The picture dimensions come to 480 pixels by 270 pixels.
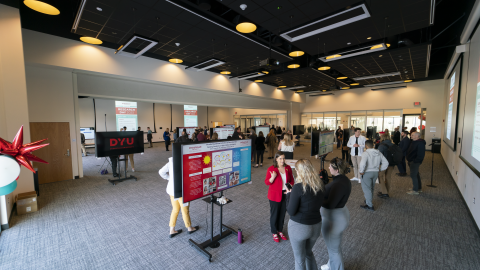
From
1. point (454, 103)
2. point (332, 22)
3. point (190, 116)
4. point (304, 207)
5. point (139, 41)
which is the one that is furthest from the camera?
point (190, 116)

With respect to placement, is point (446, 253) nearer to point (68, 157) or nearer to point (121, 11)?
point (121, 11)

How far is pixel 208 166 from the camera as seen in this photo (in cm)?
254

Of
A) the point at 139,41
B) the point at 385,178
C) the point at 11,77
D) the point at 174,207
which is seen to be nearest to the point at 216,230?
the point at 174,207

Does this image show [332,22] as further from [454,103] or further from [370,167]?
[454,103]

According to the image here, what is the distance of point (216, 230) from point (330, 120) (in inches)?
645

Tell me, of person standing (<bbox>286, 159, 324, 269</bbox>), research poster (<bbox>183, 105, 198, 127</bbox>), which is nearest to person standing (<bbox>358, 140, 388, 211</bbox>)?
person standing (<bbox>286, 159, 324, 269</bbox>)

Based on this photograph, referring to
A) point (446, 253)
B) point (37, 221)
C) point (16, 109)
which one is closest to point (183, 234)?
point (37, 221)

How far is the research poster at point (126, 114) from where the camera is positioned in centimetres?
1498

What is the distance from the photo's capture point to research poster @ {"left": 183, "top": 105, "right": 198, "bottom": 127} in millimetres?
18141

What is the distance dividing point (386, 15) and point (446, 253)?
→ 510 cm

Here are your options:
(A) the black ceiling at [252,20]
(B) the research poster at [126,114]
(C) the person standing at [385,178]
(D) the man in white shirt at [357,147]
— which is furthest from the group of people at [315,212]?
(B) the research poster at [126,114]

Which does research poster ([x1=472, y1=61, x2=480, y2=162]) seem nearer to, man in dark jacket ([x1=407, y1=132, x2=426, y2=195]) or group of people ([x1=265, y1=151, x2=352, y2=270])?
man in dark jacket ([x1=407, y1=132, x2=426, y2=195])

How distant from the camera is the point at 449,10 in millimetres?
5250

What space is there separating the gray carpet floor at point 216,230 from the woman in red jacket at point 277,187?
0.26 meters
